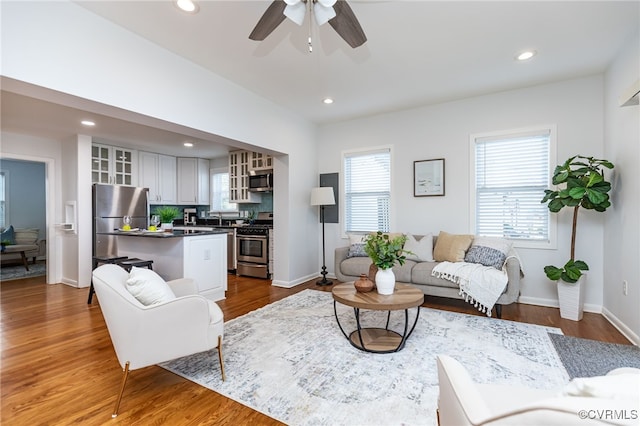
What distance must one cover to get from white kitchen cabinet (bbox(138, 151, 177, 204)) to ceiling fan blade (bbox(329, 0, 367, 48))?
18.6 feet

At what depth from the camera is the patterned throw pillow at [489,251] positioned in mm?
3383

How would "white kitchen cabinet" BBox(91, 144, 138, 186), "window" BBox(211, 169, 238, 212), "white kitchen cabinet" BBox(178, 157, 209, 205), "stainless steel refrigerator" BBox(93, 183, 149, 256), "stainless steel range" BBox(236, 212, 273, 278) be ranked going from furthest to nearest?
"window" BBox(211, 169, 238, 212) < "white kitchen cabinet" BBox(178, 157, 209, 205) < "white kitchen cabinet" BBox(91, 144, 138, 186) < "stainless steel range" BBox(236, 212, 273, 278) < "stainless steel refrigerator" BBox(93, 183, 149, 256)

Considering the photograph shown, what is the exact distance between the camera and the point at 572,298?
3119mm

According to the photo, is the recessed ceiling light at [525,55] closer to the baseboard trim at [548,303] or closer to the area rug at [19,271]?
the baseboard trim at [548,303]

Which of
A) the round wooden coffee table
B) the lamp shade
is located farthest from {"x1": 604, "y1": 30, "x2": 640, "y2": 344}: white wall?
the lamp shade

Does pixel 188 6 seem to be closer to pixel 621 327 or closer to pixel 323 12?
pixel 323 12

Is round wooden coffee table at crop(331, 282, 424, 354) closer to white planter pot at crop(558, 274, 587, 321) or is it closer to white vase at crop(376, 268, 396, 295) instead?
white vase at crop(376, 268, 396, 295)

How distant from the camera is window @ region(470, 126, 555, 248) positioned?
367 cm

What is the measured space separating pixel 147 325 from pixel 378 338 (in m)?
1.88

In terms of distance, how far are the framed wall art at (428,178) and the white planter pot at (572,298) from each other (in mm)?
1808

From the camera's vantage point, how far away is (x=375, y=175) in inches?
192

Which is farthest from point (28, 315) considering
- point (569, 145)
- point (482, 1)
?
point (569, 145)

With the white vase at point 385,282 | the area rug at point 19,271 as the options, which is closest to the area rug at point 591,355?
the white vase at point 385,282

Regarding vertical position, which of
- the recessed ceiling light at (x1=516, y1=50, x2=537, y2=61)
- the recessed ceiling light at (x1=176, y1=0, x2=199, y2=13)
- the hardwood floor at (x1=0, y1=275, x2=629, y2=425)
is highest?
the recessed ceiling light at (x1=516, y1=50, x2=537, y2=61)
